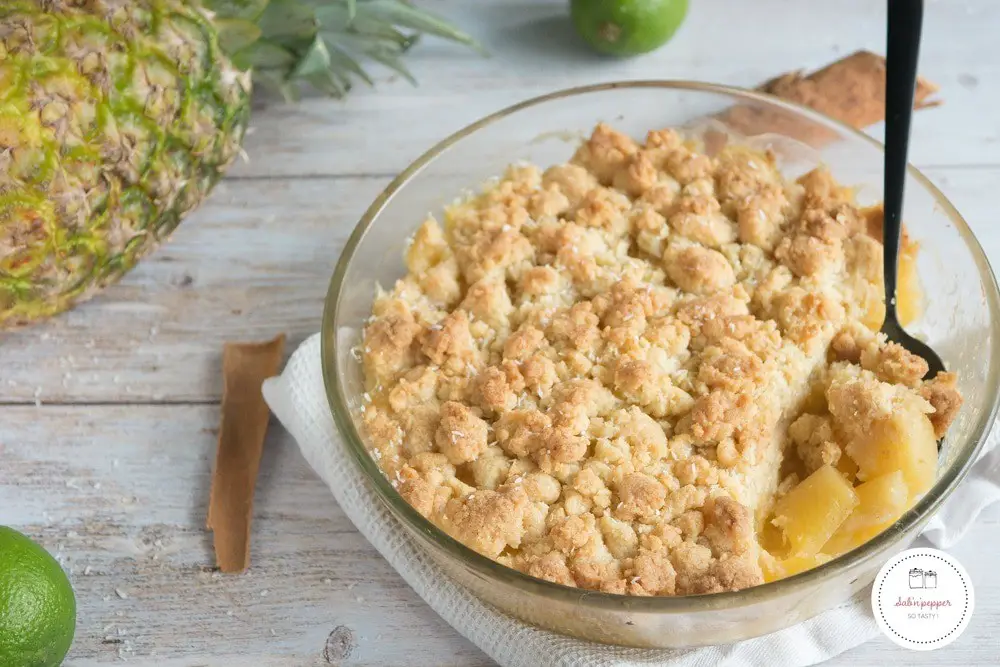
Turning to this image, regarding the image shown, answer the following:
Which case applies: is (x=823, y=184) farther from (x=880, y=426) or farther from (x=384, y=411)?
(x=384, y=411)

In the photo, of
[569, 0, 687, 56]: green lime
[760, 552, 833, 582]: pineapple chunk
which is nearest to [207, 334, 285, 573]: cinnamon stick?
[760, 552, 833, 582]: pineapple chunk

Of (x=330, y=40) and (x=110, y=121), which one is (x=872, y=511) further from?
(x=330, y=40)

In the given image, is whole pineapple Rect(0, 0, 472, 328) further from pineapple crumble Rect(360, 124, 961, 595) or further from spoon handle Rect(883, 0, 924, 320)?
spoon handle Rect(883, 0, 924, 320)

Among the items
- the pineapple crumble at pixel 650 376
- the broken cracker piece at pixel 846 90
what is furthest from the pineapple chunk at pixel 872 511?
the broken cracker piece at pixel 846 90

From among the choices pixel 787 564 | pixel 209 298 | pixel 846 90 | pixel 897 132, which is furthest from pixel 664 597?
pixel 846 90

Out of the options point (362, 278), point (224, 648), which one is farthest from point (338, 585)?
point (362, 278)

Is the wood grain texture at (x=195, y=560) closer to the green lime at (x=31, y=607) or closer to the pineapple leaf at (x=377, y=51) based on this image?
the green lime at (x=31, y=607)
